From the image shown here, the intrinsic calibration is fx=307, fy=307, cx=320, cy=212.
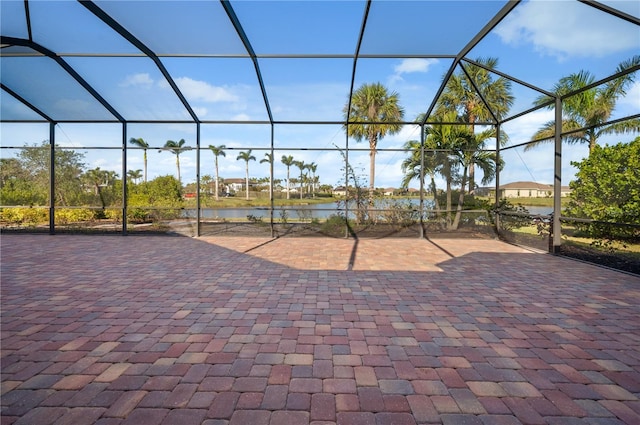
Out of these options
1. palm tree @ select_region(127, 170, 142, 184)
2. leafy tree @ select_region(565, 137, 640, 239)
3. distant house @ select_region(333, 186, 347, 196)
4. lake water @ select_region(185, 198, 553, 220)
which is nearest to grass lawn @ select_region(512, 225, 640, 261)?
leafy tree @ select_region(565, 137, 640, 239)

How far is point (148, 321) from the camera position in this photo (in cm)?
288

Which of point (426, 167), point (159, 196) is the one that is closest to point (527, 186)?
point (426, 167)

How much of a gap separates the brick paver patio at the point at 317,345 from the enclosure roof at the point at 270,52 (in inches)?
141

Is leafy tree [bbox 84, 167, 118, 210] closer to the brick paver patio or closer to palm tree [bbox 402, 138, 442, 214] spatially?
the brick paver patio

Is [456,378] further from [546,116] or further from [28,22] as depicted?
[28,22]

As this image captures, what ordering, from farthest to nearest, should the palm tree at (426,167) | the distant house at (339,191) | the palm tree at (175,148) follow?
the distant house at (339,191) → the palm tree at (426,167) → the palm tree at (175,148)

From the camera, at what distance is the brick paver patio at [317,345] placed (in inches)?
67.6

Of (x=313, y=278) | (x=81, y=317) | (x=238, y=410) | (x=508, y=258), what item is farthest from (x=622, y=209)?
(x=81, y=317)

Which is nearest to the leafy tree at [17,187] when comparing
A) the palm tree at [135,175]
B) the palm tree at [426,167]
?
the palm tree at [135,175]

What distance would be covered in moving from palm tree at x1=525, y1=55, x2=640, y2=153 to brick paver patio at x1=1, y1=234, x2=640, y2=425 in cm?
246

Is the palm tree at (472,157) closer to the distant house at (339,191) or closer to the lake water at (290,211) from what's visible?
the lake water at (290,211)

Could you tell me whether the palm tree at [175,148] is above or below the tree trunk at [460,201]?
above

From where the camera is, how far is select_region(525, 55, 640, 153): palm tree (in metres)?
4.97

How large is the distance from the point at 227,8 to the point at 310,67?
2209 mm
